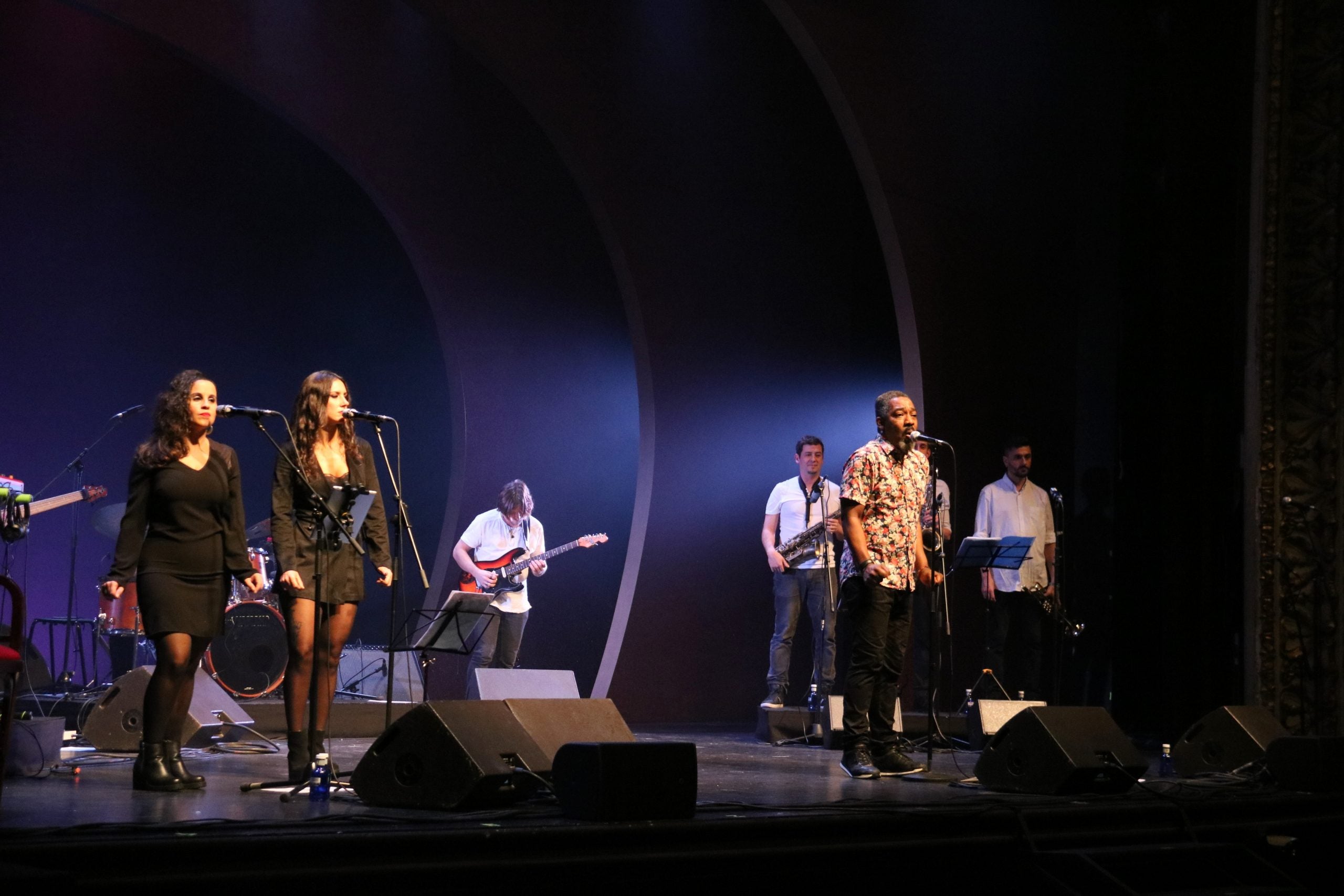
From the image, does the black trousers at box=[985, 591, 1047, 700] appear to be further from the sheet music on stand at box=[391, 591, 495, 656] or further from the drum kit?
the drum kit

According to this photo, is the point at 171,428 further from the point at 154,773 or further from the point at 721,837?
the point at 721,837

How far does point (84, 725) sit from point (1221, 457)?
22.8 ft

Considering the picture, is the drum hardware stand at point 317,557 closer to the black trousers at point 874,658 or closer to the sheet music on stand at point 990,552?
the black trousers at point 874,658

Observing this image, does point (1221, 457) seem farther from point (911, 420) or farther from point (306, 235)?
point (306, 235)

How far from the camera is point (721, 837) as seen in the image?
396cm

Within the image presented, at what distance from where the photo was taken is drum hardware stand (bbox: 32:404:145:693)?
1024 cm

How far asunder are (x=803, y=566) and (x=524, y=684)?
91.4 inches

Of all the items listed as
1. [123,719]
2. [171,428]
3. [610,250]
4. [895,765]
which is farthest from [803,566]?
[171,428]

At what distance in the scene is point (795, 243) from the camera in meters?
10.3

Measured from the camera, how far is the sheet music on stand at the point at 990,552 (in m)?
7.79

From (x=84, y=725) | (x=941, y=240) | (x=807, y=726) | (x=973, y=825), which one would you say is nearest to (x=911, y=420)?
(x=973, y=825)

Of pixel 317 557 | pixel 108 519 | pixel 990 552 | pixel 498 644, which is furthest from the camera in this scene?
pixel 108 519

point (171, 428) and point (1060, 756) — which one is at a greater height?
point (171, 428)

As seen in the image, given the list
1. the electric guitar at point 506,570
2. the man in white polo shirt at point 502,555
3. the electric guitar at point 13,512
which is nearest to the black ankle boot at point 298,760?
the man in white polo shirt at point 502,555
